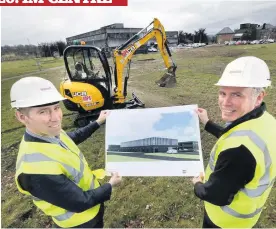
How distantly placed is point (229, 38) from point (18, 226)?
294 ft

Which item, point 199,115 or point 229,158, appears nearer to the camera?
point 229,158

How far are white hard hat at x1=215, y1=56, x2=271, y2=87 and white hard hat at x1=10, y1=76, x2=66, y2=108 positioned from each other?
4.36ft

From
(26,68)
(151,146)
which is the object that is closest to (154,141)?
(151,146)

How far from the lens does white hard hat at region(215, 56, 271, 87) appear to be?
5.10 feet

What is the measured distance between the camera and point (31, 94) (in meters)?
1.65

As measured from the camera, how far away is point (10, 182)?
4855mm

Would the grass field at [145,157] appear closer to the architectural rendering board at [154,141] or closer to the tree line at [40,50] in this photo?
the architectural rendering board at [154,141]

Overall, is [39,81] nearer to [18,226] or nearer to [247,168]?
[247,168]

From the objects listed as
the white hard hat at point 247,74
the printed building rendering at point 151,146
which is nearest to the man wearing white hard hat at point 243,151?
the white hard hat at point 247,74

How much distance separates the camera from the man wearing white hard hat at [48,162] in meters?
1.53

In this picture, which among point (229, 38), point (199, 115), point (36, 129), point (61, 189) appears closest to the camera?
point (61, 189)

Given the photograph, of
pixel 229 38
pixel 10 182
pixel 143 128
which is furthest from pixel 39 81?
pixel 229 38

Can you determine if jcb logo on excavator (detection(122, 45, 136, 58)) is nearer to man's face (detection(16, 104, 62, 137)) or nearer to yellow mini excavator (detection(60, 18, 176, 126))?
yellow mini excavator (detection(60, 18, 176, 126))

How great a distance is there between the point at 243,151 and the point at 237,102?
15.1 inches
